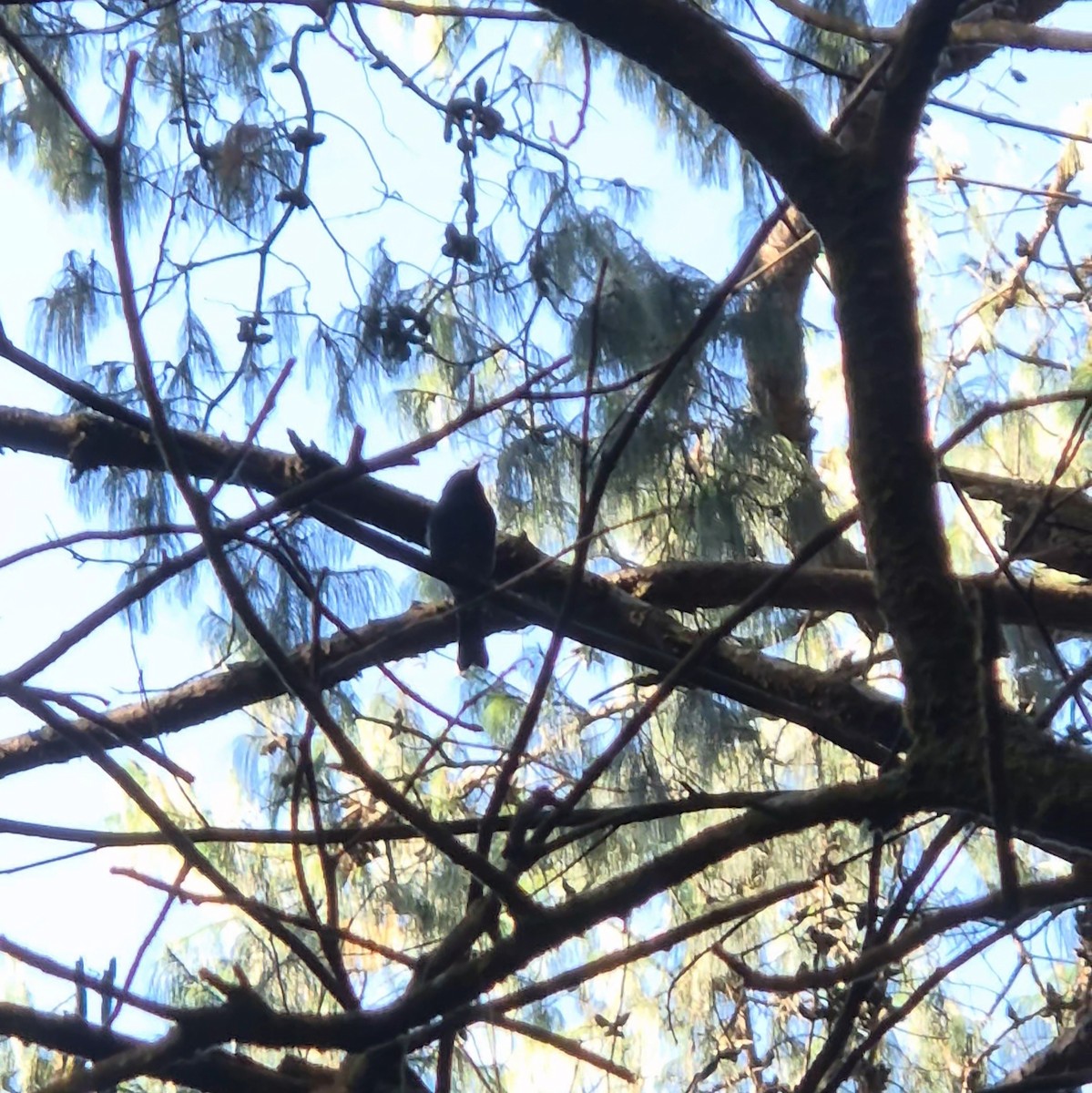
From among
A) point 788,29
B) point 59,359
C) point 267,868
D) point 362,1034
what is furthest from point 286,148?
point 362,1034

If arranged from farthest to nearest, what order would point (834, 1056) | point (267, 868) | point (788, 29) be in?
point (267, 868) → point (788, 29) → point (834, 1056)

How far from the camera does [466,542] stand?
95.0 inches

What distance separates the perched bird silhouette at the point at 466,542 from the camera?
2293 mm

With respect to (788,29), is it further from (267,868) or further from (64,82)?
(267,868)

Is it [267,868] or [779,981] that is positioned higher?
[267,868]

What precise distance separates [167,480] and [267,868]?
1.04m

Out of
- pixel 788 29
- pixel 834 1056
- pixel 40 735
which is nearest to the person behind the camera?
pixel 834 1056

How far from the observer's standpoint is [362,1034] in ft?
3.20

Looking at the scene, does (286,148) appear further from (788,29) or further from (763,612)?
(763,612)

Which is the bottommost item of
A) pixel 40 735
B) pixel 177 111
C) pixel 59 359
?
pixel 40 735

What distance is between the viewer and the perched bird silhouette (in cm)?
229

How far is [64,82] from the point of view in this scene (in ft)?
9.18

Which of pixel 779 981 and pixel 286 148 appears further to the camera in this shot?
pixel 286 148

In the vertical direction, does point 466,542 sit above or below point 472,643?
above
